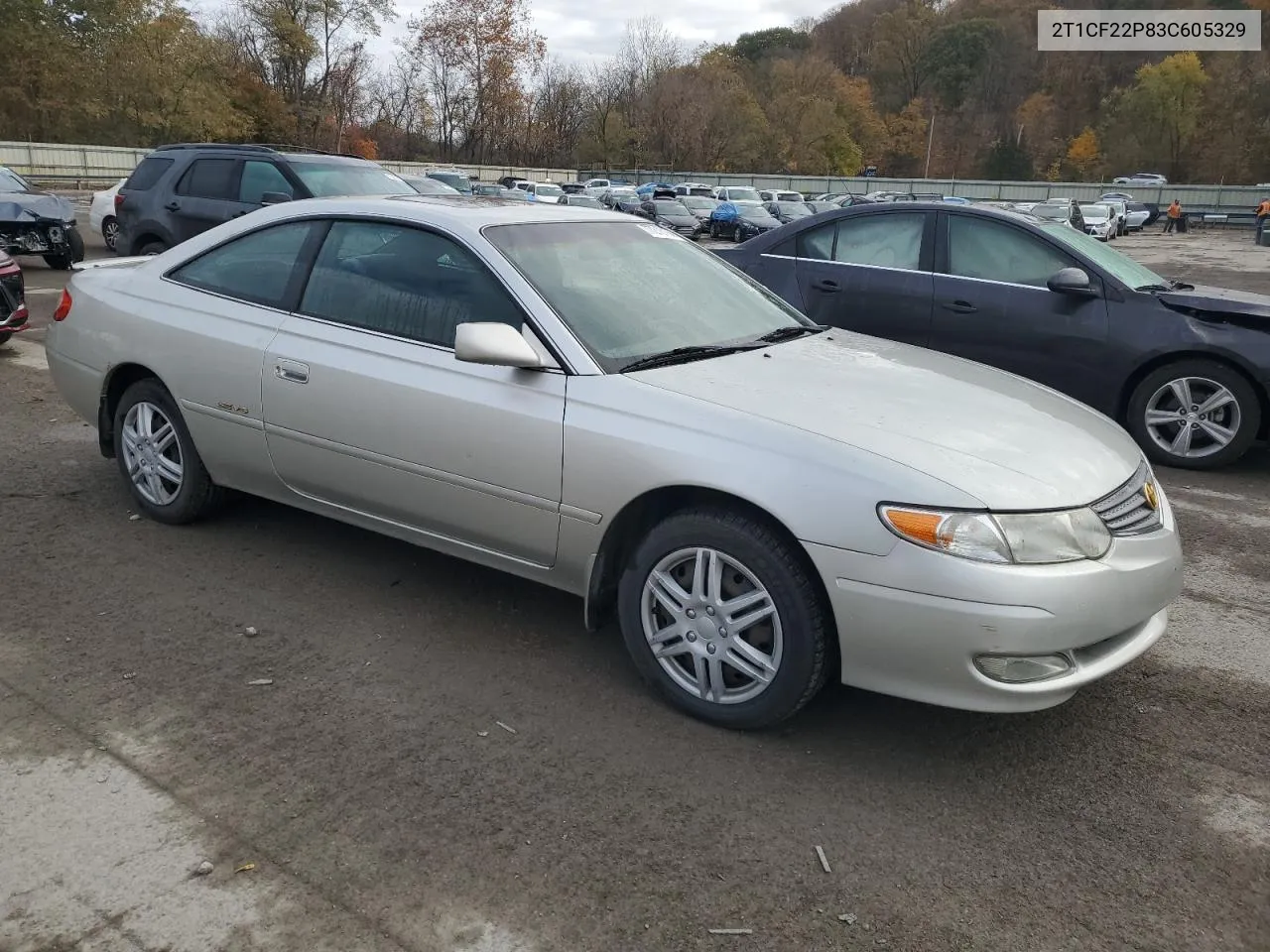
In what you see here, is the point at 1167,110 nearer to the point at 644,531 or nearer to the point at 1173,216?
the point at 1173,216

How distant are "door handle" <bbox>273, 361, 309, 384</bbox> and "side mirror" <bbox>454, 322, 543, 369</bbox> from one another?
0.92m

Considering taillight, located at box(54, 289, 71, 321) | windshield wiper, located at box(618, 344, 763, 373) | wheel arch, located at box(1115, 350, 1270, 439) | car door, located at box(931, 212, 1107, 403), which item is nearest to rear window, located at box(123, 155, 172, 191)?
taillight, located at box(54, 289, 71, 321)

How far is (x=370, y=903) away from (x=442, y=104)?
7853cm

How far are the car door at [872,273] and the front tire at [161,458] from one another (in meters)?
4.61

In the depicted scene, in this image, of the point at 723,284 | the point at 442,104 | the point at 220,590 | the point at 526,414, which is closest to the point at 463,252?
the point at 526,414

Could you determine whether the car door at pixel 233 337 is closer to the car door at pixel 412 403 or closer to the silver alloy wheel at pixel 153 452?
the car door at pixel 412 403

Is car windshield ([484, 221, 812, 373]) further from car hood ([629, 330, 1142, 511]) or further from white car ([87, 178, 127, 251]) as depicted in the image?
white car ([87, 178, 127, 251])

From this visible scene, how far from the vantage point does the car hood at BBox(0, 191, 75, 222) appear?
1309 centimetres

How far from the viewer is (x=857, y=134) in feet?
319

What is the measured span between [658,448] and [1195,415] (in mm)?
4883

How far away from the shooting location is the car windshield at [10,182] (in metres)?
13.9

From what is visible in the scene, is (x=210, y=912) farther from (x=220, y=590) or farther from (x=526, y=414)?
(x=220, y=590)

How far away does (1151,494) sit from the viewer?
3.42 metres

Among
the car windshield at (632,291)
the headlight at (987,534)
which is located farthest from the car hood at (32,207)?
the headlight at (987,534)
